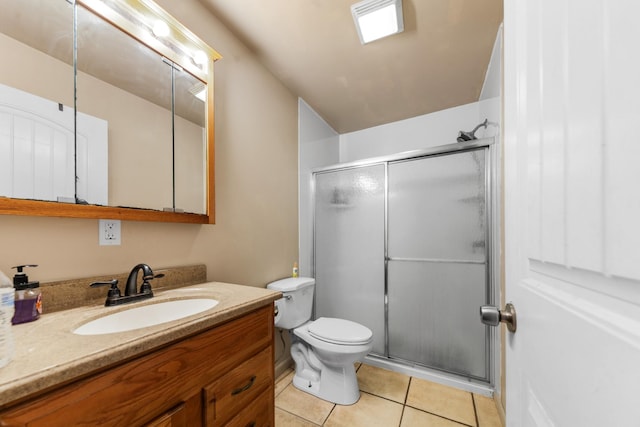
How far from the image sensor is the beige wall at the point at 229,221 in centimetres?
→ 93

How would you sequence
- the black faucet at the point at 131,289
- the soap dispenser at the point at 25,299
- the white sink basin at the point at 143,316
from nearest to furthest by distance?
the soap dispenser at the point at 25,299 < the white sink basin at the point at 143,316 < the black faucet at the point at 131,289

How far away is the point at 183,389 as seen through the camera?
0.77 meters

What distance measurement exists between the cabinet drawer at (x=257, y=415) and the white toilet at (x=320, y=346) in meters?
0.61

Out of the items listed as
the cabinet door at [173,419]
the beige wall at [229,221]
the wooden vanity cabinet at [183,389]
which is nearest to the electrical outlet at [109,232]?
the beige wall at [229,221]

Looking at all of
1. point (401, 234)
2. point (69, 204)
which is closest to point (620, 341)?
point (69, 204)

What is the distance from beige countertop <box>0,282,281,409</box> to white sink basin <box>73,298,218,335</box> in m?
0.03

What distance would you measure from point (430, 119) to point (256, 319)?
267 cm

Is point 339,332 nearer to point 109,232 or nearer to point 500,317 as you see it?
point 500,317

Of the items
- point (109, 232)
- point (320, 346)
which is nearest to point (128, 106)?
point (109, 232)

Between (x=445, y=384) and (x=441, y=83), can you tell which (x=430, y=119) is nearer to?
(x=441, y=83)

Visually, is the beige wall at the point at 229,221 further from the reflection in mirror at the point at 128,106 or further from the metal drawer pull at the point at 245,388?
the metal drawer pull at the point at 245,388

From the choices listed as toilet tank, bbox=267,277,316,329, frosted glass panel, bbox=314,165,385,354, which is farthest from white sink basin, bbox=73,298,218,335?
frosted glass panel, bbox=314,165,385,354

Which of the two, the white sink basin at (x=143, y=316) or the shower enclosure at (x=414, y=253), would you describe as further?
the shower enclosure at (x=414, y=253)

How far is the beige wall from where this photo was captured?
0.93 metres
